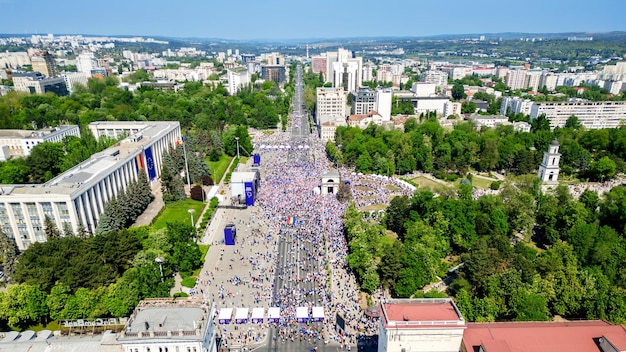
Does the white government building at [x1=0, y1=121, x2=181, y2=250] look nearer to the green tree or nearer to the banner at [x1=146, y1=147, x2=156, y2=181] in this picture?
the banner at [x1=146, y1=147, x2=156, y2=181]

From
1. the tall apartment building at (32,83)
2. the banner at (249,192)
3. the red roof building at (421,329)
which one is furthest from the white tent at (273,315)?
the tall apartment building at (32,83)

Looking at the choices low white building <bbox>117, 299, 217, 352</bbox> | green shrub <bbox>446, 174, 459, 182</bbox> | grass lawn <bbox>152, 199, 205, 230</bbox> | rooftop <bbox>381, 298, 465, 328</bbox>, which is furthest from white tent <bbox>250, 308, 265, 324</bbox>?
green shrub <bbox>446, 174, 459, 182</bbox>

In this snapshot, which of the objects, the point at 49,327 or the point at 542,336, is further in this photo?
the point at 49,327

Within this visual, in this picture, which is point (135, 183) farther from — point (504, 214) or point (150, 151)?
point (504, 214)

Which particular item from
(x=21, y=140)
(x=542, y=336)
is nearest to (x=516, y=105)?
(x=542, y=336)

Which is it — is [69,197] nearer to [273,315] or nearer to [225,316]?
[225,316]

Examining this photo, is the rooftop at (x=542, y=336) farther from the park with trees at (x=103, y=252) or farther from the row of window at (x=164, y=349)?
the park with trees at (x=103, y=252)
